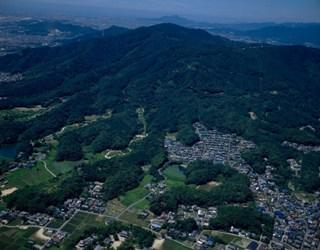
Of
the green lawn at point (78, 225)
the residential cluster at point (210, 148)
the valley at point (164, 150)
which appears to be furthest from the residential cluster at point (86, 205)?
the residential cluster at point (210, 148)

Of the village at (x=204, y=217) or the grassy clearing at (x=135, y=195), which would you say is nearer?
the village at (x=204, y=217)

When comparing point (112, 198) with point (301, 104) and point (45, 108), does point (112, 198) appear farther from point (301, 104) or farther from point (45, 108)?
point (301, 104)

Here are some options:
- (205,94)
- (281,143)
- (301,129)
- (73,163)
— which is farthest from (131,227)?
(205,94)

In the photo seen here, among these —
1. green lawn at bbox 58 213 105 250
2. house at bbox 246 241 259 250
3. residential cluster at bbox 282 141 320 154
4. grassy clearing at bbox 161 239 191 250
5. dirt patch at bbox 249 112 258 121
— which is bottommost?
green lawn at bbox 58 213 105 250

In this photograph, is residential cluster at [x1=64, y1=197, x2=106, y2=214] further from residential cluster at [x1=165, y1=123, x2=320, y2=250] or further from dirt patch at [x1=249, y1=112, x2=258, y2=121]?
dirt patch at [x1=249, y1=112, x2=258, y2=121]

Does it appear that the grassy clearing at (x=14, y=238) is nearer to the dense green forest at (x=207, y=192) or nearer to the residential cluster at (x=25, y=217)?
the residential cluster at (x=25, y=217)

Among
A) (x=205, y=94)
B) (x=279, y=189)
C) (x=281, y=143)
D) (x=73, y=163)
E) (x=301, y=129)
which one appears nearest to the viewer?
(x=279, y=189)

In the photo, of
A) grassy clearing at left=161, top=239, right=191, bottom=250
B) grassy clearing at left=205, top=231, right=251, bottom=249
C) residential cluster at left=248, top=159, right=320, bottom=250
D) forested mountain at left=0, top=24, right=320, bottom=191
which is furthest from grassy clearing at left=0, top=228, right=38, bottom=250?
residential cluster at left=248, top=159, right=320, bottom=250
